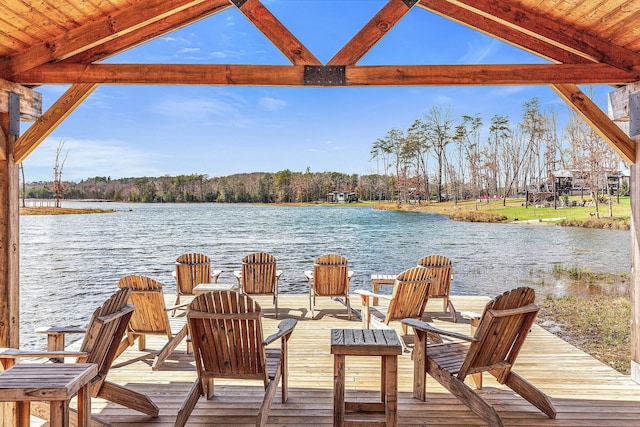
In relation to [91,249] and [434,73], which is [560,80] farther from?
[91,249]

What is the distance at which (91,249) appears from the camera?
2852 centimetres

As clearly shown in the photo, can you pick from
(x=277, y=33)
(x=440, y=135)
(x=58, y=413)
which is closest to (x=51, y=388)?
(x=58, y=413)

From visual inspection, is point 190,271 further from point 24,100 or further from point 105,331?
point 105,331

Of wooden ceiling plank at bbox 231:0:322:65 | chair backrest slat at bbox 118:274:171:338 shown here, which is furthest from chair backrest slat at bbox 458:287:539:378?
chair backrest slat at bbox 118:274:171:338

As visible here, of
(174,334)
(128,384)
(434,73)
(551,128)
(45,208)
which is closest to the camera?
(128,384)

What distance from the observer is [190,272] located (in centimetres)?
640

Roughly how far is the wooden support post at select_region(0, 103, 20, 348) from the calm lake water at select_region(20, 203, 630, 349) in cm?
414

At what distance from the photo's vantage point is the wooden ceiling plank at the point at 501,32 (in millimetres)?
4262

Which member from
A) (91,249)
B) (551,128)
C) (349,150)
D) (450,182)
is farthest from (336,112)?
(91,249)

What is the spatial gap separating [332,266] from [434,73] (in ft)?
10.1

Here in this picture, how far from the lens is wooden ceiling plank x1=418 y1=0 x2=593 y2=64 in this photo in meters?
4.26

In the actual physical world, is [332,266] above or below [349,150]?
below

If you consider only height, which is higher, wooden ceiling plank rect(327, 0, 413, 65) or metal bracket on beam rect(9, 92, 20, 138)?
wooden ceiling plank rect(327, 0, 413, 65)

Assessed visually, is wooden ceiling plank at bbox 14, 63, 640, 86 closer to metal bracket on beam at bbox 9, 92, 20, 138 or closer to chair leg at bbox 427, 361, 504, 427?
metal bracket on beam at bbox 9, 92, 20, 138
